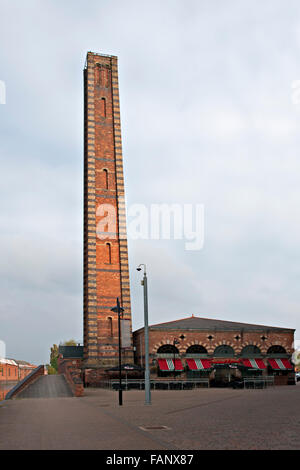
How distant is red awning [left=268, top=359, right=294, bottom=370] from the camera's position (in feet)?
178

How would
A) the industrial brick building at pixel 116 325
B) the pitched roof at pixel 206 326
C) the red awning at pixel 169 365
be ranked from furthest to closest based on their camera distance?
the pitched roof at pixel 206 326
the industrial brick building at pixel 116 325
the red awning at pixel 169 365

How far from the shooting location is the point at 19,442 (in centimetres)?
1187

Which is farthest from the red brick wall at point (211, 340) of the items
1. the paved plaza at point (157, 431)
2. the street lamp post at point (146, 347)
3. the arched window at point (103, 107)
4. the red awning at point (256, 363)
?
the paved plaza at point (157, 431)

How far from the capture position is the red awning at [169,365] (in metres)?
50.2

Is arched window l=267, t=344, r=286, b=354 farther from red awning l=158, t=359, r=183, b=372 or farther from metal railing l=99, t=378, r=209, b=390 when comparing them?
metal railing l=99, t=378, r=209, b=390

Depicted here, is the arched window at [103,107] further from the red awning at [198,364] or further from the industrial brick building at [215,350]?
the red awning at [198,364]

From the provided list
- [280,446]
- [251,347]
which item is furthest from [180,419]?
[251,347]

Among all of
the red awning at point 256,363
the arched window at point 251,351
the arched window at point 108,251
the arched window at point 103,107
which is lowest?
the red awning at point 256,363

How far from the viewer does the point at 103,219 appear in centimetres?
5544

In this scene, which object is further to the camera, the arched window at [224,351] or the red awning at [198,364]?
the arched window at [224,351]

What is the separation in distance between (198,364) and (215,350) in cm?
322

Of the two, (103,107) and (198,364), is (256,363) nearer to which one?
(198,364)

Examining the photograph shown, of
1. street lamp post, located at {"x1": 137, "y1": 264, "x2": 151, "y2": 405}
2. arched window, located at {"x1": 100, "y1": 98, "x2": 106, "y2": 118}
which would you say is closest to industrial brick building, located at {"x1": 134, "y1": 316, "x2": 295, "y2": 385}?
street lamp post, located at {"x1": 137, "y1": 264, "x2": 151, "y2": 405}

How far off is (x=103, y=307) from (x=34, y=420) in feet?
115
